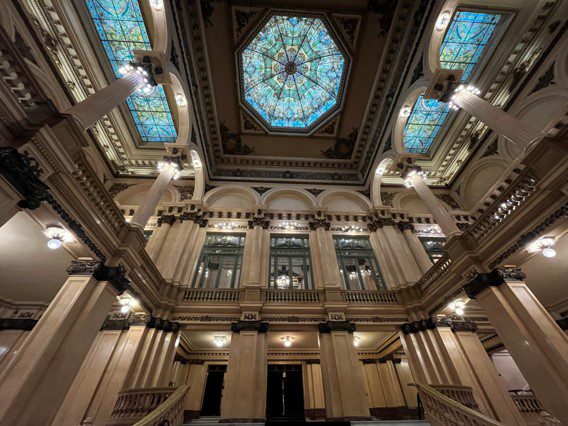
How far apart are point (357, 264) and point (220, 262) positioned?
20.3 ft

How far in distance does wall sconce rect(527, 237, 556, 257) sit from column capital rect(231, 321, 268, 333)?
25.7ft

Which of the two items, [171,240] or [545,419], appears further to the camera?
[171,240]

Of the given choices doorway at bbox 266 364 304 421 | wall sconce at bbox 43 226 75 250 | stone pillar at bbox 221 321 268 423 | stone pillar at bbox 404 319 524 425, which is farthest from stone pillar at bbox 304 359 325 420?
wall sconce at bbox 43 226 75 250

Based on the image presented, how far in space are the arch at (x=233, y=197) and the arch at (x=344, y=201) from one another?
11.8 ft

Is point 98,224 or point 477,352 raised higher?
point 98,224

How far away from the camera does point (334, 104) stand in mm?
14086

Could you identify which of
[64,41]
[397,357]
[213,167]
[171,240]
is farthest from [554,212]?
[64,41]

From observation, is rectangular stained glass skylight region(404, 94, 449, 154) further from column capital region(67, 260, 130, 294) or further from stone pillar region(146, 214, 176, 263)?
column capital region(67, 260, 130, 294)

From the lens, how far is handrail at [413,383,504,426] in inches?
178

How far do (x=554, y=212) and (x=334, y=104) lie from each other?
1093 cm

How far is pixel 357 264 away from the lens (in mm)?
11906

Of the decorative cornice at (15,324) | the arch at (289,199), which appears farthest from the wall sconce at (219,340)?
the decorative cornice at (15,324)

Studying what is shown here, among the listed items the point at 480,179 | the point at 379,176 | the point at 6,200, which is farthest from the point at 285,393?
the point at 480,179

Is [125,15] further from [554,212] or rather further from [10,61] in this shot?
[554,212]
